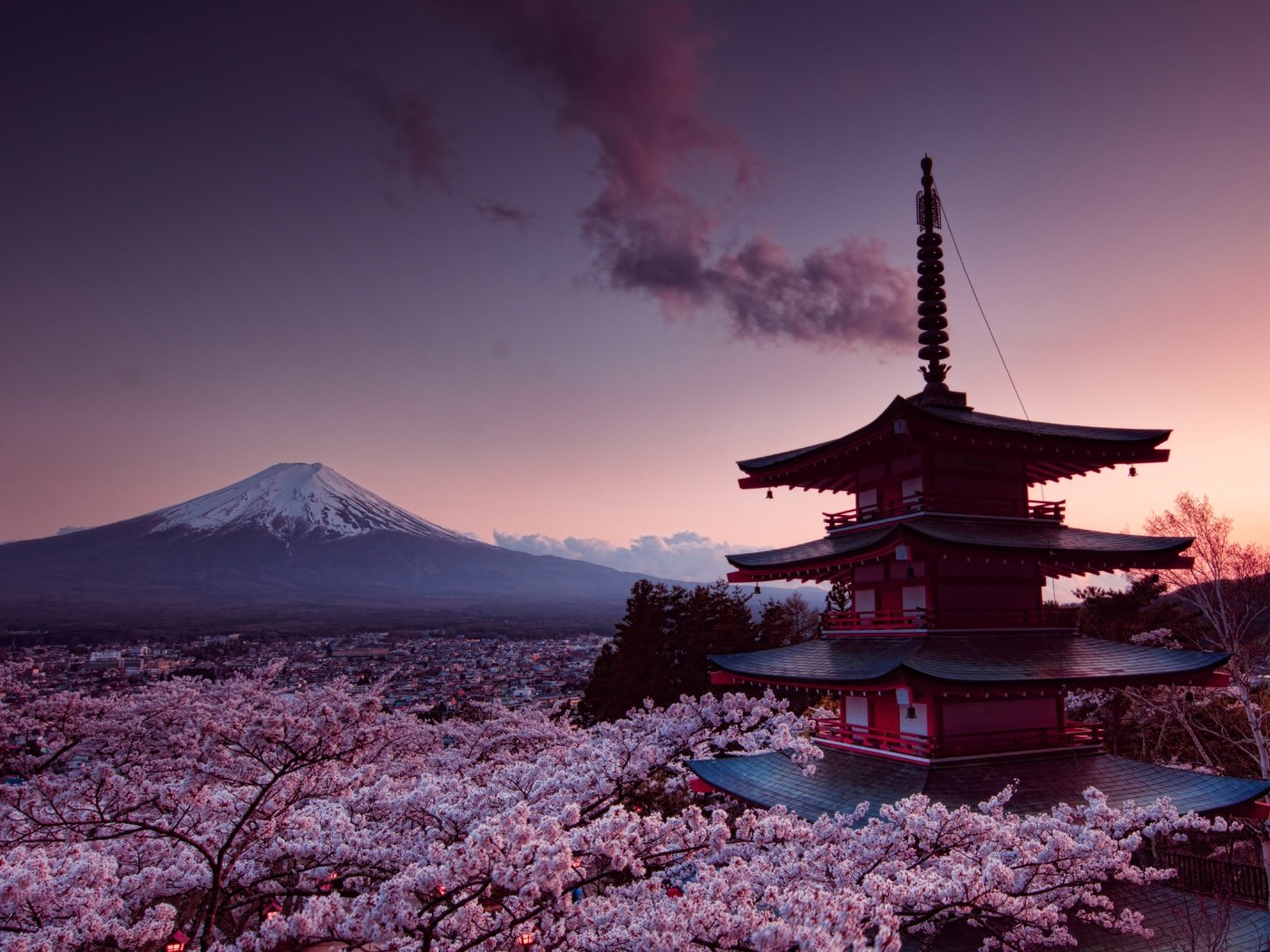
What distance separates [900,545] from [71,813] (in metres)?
13.8

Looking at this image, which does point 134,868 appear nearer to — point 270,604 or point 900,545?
point 900,545

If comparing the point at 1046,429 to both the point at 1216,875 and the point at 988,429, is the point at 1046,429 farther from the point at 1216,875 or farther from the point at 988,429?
the point at 1216,875

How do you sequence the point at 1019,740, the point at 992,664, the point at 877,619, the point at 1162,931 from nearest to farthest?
1. the point at 1162,931
2. the point at 992,664
3. the point at 1019,740
4. the point at 877,619

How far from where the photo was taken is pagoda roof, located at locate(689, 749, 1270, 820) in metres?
11.4

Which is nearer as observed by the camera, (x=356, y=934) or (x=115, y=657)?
(x=356, y=934)

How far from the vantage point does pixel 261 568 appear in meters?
151

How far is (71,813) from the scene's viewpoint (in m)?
12.0

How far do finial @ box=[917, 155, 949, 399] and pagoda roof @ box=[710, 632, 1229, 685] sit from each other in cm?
540

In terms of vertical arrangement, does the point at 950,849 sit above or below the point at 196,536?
A: below

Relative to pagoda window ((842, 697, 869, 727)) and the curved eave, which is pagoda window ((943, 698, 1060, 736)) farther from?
pagoda window ((842, 697, 869, 727))

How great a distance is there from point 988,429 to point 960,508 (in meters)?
1.61

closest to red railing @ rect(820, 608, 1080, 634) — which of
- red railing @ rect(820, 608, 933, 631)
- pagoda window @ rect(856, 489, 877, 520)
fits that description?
red railing @ rect(820, 608, 933, 631)

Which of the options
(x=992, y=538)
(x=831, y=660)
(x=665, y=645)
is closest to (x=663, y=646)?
(x=665, y=645)

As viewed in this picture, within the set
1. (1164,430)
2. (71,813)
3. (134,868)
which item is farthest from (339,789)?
(1164,430)
